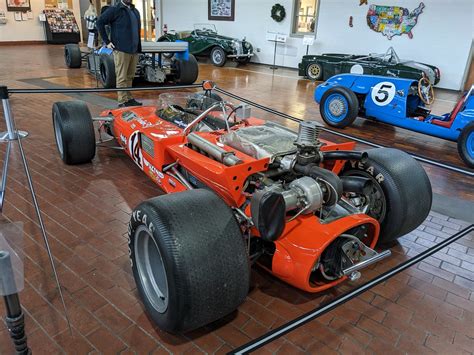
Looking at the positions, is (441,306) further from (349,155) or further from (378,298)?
(349,155)

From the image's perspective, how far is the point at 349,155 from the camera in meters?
2.31

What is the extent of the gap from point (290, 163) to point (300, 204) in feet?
1.01

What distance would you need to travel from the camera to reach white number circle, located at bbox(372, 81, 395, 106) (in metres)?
5.98

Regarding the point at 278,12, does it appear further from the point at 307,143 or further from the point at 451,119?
the point at 307,143

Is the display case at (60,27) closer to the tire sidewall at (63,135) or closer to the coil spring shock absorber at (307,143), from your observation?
the tire sidewall at (63,135)

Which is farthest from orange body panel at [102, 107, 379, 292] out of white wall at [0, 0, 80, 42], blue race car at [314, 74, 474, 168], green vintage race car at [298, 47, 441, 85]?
white wall at [0, 0, 80, 42]

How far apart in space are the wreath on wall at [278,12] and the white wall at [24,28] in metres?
10.4

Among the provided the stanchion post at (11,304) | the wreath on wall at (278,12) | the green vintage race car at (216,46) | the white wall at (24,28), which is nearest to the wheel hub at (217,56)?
the green vintage race car at (216,46)

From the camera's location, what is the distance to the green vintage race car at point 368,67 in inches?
373

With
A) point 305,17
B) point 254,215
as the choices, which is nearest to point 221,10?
point 305,17

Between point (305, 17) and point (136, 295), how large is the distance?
12782 mm

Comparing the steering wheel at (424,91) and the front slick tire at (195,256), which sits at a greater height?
the steering wheel at (424,91)

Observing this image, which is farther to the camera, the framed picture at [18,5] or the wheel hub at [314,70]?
the framed picture at [18,5]

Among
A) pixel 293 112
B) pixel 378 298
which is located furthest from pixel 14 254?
pixel 293 112
